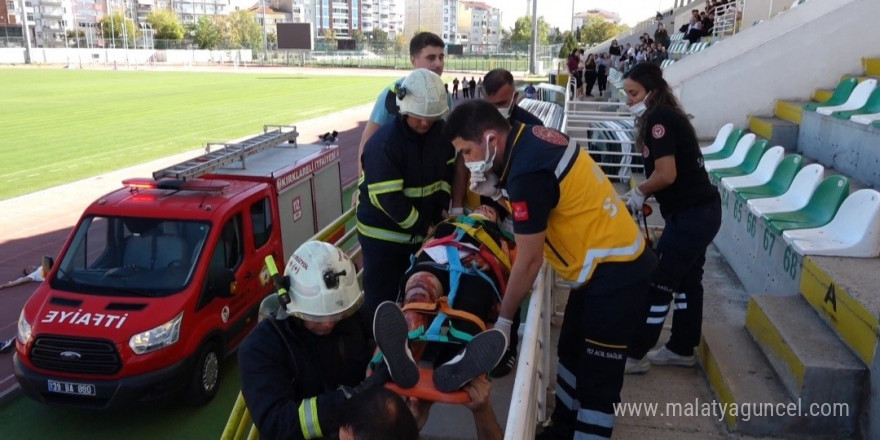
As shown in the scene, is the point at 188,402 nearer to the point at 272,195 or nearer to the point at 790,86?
the point at 272,195

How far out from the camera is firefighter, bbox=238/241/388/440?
106 inches

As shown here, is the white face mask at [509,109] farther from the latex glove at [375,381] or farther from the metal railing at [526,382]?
the latex glove at [375,381]

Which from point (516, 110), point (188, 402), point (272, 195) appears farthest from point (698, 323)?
point (272, 195)

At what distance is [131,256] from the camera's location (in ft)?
20.4

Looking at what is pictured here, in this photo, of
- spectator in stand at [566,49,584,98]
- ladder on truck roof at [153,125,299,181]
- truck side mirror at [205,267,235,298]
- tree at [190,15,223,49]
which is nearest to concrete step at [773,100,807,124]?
ladder on truck roof at [153,125,299,181]

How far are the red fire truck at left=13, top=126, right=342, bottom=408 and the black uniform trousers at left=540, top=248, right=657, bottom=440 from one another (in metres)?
3.56

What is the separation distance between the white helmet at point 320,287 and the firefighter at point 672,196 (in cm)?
208

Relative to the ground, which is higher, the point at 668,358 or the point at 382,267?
the point at 382,267

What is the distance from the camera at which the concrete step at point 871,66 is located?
8.45 m

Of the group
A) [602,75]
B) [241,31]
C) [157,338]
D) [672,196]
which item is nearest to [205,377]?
[157,338]

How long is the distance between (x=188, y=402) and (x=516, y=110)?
371 centimetres

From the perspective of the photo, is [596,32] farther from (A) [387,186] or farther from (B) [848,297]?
(A) [387,186]

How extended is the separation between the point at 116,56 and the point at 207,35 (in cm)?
3261

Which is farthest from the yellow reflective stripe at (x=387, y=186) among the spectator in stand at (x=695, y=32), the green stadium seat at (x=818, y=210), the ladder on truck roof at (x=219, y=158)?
the spectator in stand at (x=695, y=32)
